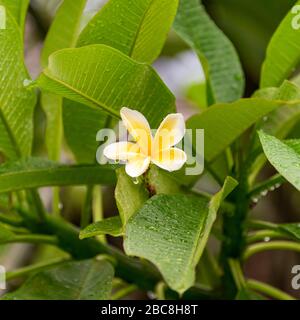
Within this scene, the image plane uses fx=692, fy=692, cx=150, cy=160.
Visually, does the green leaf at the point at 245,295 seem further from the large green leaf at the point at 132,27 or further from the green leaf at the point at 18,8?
the green leaf at the point at 18,8

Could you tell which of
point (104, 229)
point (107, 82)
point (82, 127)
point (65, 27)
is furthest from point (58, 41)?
point (104, 229)

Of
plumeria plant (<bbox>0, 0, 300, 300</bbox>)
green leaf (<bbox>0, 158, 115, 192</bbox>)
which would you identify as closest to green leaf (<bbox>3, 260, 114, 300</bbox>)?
plumeria plant (<bbox>0, 0, 300, 300</bbox>)

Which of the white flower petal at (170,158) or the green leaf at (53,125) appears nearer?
the white flower petal at (170,158)

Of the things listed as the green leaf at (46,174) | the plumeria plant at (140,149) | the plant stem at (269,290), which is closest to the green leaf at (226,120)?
the plumeria plant at (140,149)

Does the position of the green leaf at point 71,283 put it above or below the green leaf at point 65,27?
below

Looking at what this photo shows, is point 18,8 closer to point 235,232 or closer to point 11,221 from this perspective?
point 11,221

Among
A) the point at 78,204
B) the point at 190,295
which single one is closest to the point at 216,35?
the point at 190,295

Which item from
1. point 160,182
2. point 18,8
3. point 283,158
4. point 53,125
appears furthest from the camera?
point 53,125
